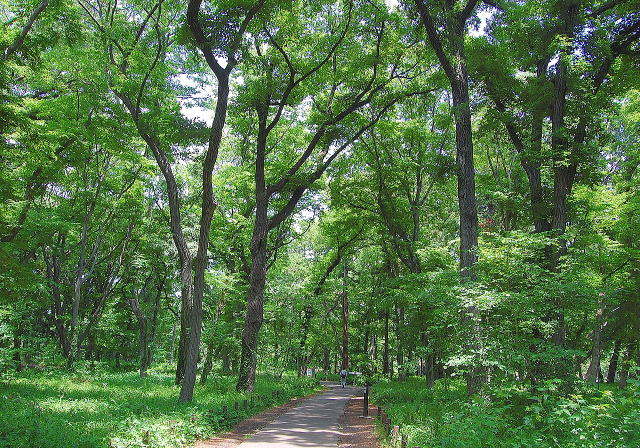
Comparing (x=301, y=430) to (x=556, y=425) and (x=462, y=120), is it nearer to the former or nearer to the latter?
(x=556, y=425)

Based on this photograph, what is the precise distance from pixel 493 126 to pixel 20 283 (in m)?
13.3

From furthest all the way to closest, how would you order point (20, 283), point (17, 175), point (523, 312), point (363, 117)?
1. point (363, 117)
2. point (17, 175)
3. point (20, 283)
4. point (523, 312)

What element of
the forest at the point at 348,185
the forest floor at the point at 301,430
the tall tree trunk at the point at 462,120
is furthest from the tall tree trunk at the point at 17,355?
the tall tree trunk at the point at 462,120

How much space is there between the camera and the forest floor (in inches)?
345

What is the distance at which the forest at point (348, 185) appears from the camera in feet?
25.4

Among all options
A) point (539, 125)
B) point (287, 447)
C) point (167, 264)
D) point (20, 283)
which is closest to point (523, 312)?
point (287, 447)

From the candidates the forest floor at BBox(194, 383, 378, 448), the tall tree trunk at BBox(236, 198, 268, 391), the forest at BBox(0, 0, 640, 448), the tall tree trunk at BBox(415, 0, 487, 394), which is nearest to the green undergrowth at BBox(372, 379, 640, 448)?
the forest at BBox(0, 0, 640, 448)

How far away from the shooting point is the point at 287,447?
818cm

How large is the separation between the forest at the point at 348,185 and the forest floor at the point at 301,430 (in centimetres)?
78

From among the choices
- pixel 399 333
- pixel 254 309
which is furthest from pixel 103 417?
pixel 399 333

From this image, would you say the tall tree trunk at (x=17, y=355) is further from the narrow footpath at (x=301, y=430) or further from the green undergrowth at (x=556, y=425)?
the green undergrowth at (x=556, y=425)

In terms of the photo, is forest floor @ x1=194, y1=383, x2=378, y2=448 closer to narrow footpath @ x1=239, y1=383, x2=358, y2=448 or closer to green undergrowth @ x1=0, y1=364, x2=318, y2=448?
narrow footpath @ x1=239, y1=383, x2=358, y2=448

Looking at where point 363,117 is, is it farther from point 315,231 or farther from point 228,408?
point 315,231

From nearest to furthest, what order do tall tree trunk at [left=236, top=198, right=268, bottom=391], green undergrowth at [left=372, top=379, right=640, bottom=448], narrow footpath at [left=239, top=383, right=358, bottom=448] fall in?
green undergrowth at [left=372, top=379, right=640, bottom=448], narrow footpath at [left=239, top=383, right=358, bottom=448], tall tree trunk at [left=236, top=198, right=268, bottom=391]
